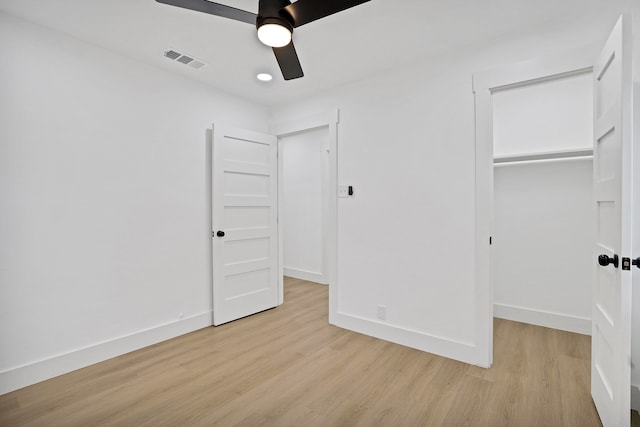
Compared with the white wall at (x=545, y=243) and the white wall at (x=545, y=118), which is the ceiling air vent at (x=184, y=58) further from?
the white wall at (x=545, y=243)

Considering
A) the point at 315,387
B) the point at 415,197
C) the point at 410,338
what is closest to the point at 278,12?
the point at 415,197

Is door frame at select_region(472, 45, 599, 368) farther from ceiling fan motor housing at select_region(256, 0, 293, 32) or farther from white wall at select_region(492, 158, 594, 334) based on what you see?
ceiling fan motor housing at select_region(256, 0, 293, 32)

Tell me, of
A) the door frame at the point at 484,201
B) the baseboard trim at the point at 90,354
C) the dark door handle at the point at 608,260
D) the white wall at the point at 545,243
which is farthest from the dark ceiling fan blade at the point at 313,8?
the baseboard trim at the point at 90,354

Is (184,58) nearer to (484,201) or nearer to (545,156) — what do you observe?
(484,201)

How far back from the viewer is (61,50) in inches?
92.9

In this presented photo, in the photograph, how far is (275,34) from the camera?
1.63 metres

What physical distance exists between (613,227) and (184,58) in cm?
325

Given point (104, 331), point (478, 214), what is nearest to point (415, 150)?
point (478, 214)

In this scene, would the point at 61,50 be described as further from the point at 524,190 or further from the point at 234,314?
the point at 524,190

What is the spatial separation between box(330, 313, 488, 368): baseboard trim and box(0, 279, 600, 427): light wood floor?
70mm

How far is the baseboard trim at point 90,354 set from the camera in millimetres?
2135

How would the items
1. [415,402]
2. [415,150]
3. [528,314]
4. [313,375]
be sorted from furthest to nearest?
1. [528,314]
2. [415,150]
3. [313,375]
4. [415,402]

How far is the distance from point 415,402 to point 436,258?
3.72 feet

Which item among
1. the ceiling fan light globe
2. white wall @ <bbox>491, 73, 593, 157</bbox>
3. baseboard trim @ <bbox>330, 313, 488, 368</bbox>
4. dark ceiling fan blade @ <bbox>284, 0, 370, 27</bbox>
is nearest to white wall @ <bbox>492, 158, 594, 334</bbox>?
white wall @ <bbox>491, 73, 593, 157</bbox>
